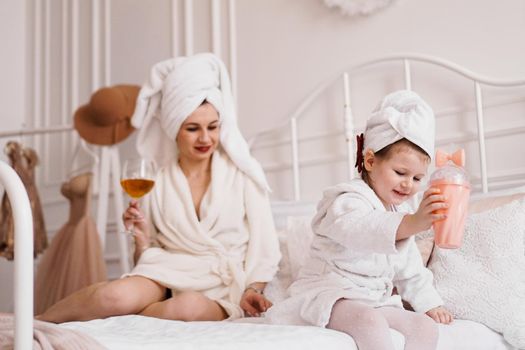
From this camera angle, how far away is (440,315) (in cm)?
168

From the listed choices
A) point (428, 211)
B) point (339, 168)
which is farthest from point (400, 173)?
point (339, 168)

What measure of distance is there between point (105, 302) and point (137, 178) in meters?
0.35

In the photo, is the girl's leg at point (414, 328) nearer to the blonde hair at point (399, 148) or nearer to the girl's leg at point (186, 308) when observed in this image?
the blonde hair at point (399, 148)

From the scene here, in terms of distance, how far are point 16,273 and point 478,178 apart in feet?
5.45

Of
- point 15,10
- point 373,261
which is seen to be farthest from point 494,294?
point 15,10

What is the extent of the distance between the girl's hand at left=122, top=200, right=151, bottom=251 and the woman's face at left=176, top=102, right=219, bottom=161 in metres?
0.29

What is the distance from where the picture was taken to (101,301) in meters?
1.84

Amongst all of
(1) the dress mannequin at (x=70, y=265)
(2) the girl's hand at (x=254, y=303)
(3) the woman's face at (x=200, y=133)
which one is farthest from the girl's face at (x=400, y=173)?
(1) the dress mannequin at (x=70, y=265)

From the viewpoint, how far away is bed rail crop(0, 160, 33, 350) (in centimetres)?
107

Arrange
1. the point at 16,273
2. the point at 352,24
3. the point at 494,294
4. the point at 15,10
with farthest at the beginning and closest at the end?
the point at 15,10 < the point at 352,24 < the point at 494,294 < the point at 16,273

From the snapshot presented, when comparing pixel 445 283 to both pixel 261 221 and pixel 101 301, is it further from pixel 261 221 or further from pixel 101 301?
pixel 101 301

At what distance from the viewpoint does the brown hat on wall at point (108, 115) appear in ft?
9.68

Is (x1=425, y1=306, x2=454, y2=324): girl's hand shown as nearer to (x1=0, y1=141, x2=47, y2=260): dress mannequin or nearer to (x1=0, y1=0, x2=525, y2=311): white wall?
(x1=0, y1=0, x2=525, y2=311): white wall

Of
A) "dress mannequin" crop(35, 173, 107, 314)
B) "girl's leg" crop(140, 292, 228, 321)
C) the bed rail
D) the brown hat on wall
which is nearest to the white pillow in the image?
"girl's leg" crop(140, 292, 228, 321)
